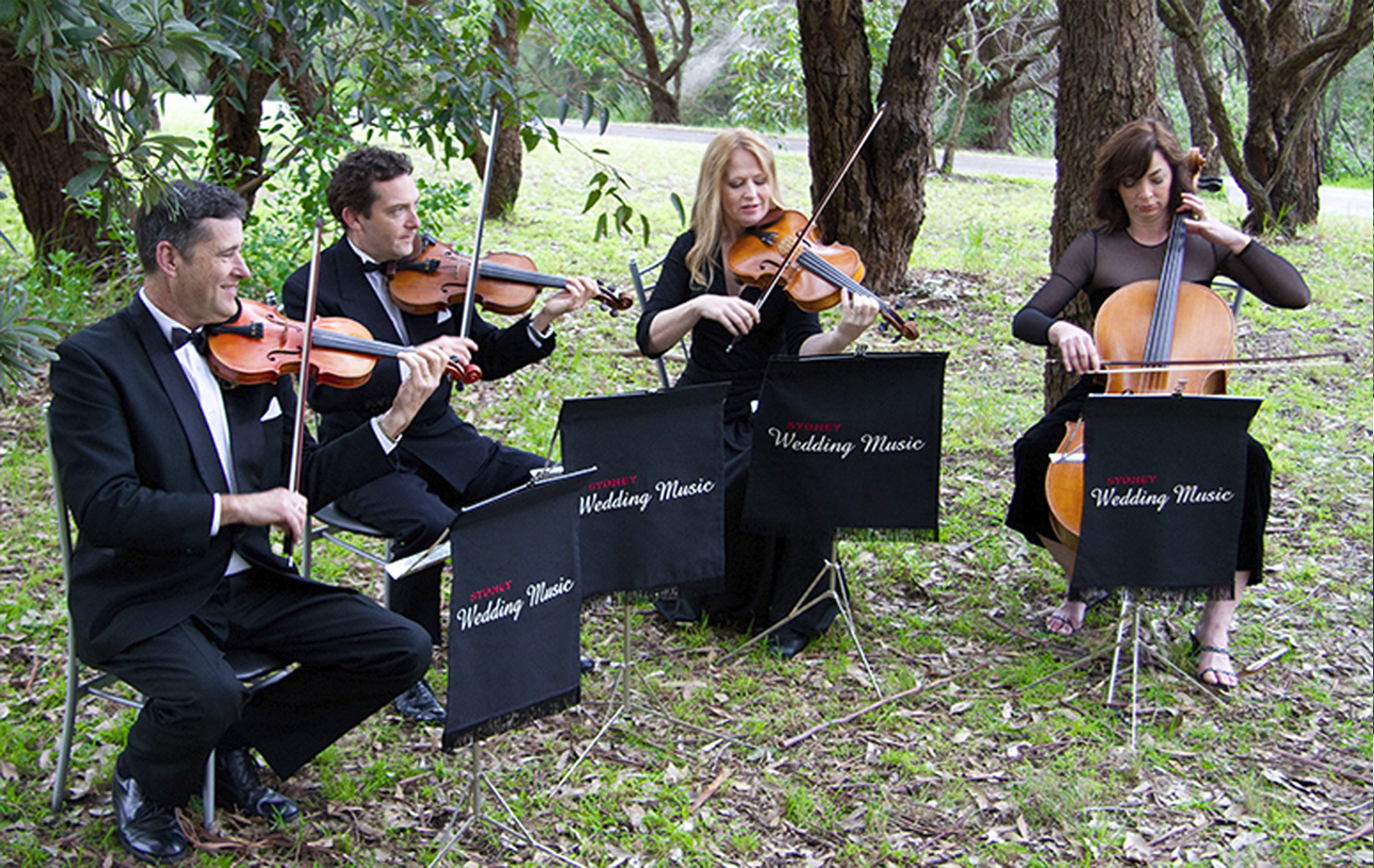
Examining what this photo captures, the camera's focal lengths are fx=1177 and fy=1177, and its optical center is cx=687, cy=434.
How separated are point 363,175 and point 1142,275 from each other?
2419mm

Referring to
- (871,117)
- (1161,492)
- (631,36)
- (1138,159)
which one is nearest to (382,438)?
(1161,492)

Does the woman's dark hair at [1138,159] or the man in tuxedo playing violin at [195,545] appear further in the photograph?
the woman's dark hair at [1138,159]

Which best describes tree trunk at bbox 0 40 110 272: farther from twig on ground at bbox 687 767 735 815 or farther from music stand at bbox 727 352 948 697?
twig on ground at bbox 687 767 735 815

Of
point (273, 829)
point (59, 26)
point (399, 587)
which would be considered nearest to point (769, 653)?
point (399, 587)

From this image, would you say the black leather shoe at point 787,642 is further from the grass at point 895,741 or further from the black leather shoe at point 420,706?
the black leather shoe at point 420,706

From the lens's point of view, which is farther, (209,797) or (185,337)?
(209,797)

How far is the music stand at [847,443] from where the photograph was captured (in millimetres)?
3373

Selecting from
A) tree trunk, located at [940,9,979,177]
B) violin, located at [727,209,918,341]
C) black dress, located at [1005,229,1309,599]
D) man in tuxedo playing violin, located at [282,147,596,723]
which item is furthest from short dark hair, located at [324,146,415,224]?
tree trunk, located at [940,9,979,177]

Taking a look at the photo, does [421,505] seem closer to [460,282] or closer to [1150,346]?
[460,282]

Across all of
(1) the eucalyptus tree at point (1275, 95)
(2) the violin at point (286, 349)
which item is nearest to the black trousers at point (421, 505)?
(2) the violin at point (286, 349)

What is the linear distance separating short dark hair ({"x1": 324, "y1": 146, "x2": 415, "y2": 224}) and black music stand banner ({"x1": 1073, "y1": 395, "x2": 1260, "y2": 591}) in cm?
207

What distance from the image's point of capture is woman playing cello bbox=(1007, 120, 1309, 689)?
360 centimetres

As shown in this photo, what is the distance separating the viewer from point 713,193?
3.86 m

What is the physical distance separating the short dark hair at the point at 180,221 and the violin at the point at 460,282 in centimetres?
91
